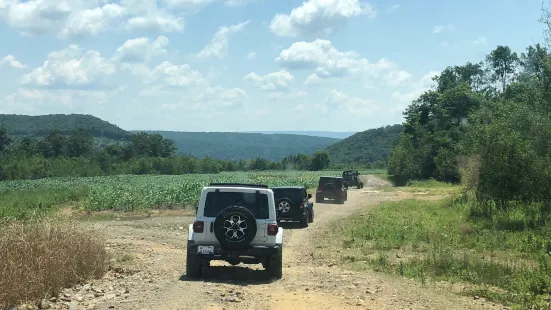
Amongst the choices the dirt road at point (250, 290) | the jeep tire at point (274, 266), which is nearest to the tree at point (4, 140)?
the dirt road at point (250, 290)

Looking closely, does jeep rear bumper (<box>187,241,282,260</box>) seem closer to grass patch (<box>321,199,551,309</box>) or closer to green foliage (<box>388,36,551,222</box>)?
grass patch (<box>321,199,551,309</box>)

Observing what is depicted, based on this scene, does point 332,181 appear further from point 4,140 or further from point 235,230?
point 4,140

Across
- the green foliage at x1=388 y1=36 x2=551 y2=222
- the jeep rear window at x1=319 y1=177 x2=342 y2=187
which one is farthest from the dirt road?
the jeep rear window at x1=319 y1=177 x2=342 y2=187

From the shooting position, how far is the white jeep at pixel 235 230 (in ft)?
37.0

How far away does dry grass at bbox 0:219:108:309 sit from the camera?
8547 mm

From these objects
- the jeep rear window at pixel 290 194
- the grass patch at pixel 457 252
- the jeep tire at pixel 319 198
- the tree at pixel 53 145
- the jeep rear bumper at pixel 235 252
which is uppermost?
the tree at pixel 53 145

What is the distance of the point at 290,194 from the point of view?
2380 cm

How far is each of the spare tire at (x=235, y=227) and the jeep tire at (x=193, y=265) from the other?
24.2 inches

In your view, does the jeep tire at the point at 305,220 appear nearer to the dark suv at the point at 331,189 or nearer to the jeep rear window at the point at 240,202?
the jeep rear window at the point at 240,202

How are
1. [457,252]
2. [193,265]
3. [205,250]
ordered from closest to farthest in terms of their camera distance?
[205,250], [193,265], [457,252]


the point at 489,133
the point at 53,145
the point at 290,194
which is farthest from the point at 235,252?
the point at 53,145

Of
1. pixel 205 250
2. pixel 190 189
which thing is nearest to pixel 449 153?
pixel 190 189

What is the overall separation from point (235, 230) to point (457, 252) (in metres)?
7.76

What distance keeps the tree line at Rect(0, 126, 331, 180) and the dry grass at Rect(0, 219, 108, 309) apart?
102868 mm
